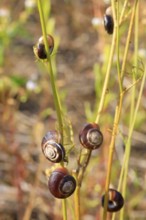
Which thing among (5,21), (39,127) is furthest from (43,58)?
(5,21)

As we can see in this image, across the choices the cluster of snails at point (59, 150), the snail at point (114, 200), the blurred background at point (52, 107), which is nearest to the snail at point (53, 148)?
the cluster of snails at point (59, 150)

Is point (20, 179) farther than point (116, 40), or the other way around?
point (20, 179)

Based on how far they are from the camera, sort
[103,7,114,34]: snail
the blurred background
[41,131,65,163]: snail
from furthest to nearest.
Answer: the blurred background → [103,7,114,34]: snail → [41,131,65,163]: snail

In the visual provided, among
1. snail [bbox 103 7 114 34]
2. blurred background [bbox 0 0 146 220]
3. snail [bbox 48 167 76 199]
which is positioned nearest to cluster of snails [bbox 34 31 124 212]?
snail [bbox 48 167 76 199]

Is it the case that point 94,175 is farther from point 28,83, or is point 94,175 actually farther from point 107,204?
point 107,204

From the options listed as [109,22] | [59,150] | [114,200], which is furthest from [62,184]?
[109,22]

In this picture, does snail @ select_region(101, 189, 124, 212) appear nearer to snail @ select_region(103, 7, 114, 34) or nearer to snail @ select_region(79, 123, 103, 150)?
snail @ select_region(79, 123, 103, 150)

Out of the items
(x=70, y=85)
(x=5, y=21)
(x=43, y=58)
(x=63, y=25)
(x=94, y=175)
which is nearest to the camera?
(x=43, y=58)

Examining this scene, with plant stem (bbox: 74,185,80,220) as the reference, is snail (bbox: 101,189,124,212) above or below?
above
